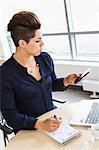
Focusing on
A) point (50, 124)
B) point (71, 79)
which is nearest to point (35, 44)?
point (71, 79)

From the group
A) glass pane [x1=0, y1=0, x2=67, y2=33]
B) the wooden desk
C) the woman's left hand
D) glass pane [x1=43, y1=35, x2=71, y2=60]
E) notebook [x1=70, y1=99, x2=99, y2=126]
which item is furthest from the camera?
glass pane [x1=43, y1=35, x2=71, y2=60]

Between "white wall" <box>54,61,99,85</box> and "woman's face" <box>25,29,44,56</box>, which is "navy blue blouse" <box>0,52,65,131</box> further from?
"white wall" <box>54,61,99,85</box>

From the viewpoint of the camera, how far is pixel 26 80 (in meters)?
→ 1.63

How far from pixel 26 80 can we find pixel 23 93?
87 millimetres

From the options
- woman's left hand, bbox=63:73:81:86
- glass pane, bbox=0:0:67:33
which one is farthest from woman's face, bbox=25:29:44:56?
glass pane, bbox=0:0:67:33

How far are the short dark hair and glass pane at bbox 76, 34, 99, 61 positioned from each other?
2.41 metres

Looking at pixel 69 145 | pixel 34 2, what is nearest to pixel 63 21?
pixel 34 2

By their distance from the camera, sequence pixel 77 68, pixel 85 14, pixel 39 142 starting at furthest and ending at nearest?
1. pixel 77 68
2. pixel 85 14
3. pixel 39 142

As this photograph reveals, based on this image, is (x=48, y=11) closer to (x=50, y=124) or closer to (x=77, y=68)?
(x=77, y=68)

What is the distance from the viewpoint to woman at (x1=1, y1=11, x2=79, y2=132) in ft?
4.99

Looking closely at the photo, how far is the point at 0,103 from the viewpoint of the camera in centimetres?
156

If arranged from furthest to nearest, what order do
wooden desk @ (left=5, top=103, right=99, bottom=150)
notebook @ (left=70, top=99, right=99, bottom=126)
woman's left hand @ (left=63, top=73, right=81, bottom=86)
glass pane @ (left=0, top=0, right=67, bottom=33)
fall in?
glass pane @ (left=0, top=0, right=67, bottom=33) < woman's left hand @ (left=63, top=73, right=81, bottom=86) < notebook @ (left=70, top=99, right=99, bottom=126) < wooden desk @ (left=5, top=103, right=99, bottom=150)

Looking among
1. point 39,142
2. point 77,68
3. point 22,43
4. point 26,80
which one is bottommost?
point 77,68

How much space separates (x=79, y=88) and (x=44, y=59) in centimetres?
233
